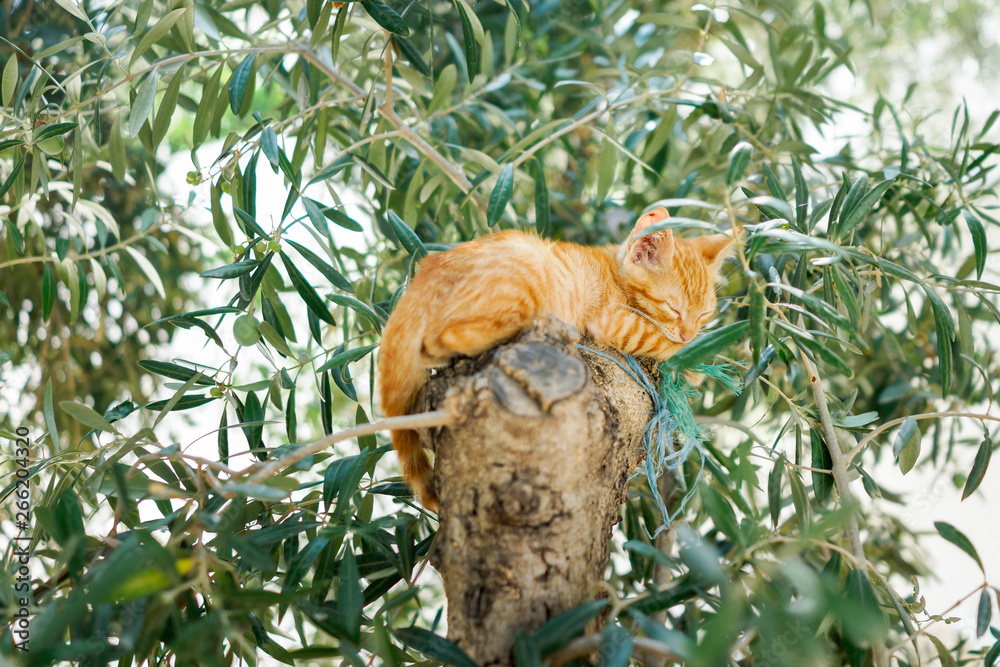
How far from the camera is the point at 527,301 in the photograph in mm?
1018

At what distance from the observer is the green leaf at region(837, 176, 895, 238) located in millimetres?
974

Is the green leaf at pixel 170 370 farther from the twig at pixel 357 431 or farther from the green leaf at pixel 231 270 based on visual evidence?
the twig at pixel 357 431

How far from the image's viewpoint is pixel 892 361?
172 cm

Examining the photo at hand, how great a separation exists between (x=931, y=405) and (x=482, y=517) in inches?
58.8

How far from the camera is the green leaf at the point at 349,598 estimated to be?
2.58 feet

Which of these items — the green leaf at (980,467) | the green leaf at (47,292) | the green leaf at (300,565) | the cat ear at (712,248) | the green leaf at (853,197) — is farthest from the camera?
the cat ear at (712,248)

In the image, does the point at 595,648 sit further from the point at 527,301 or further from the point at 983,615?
the point at 983,615

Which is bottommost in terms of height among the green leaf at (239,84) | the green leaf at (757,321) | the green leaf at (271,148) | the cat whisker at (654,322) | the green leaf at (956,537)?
the green leaf at (956,537)

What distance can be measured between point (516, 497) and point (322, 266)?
59 cm

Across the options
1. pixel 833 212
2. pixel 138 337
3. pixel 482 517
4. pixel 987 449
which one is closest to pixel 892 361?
pixel 987 449

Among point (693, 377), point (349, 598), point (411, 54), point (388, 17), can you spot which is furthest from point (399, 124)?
point (349, 598)

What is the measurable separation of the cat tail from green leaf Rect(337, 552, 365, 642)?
201 millimetres

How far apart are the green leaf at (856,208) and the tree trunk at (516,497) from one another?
1.60 feet

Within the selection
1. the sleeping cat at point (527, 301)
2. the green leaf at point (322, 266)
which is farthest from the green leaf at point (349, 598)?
the green leaf at point (322, 266)
